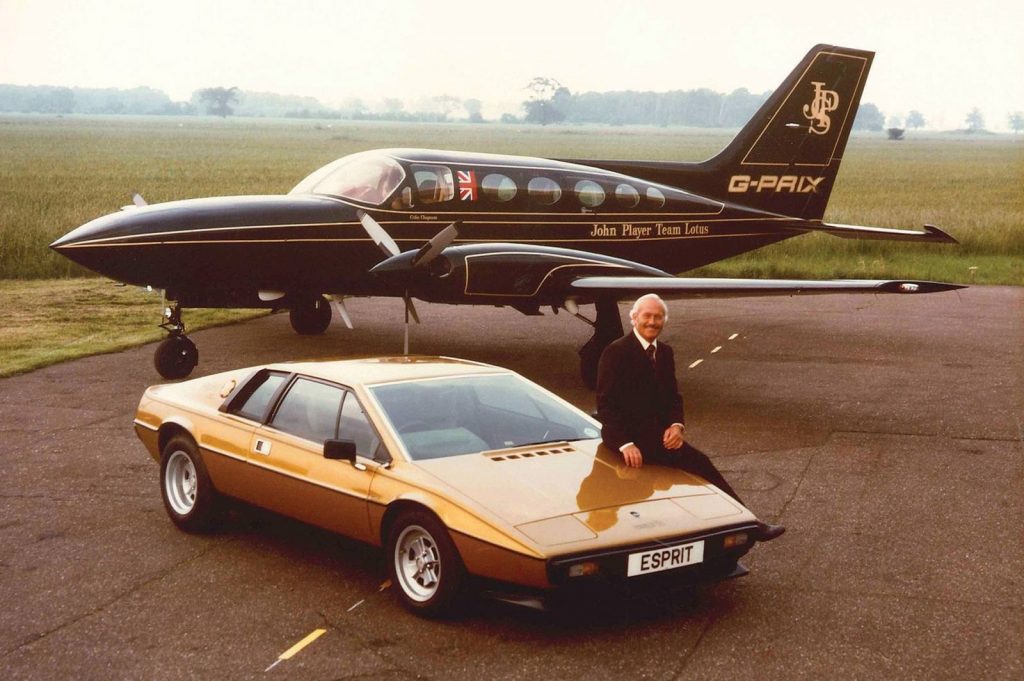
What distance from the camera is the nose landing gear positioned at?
1517 cm

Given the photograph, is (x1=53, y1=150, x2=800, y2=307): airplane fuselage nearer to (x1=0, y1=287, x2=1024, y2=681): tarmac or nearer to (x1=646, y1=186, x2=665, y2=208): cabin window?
(x1=646, y1=186, x2=665, y2=208): cabin window

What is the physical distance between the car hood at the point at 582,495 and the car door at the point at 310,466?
0.56 m

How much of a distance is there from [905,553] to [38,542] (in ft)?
20.2

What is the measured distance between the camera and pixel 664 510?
678 centimetres

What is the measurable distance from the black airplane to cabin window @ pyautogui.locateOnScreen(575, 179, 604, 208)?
24 mm

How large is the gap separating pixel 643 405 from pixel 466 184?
1042cm

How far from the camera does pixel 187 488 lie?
28.5 ft

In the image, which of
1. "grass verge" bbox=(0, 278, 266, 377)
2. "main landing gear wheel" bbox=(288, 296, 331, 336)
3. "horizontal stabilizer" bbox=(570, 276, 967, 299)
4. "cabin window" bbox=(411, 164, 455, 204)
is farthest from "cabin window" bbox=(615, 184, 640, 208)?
"grass verge" bbox=(0, 278, 266, 377)

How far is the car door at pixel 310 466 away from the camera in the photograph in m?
7.18

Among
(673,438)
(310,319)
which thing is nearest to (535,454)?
(673,438)

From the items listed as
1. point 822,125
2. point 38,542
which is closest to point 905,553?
point 38,542

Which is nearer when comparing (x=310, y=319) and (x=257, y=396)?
(x=257, y=396)

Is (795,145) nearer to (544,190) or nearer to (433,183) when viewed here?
(544,190)

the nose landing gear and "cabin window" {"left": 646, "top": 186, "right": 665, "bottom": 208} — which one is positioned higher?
"cabin window" {"left": 646, "top": 186, "right": 665, "bottom": 208}
